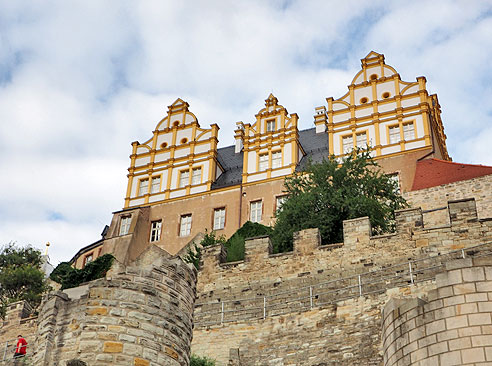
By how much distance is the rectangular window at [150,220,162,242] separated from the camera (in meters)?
37.4

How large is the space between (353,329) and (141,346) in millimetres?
9386

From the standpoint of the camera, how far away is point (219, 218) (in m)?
36.5

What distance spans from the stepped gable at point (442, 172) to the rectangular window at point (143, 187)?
581 inches

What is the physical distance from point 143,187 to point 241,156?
223 inches

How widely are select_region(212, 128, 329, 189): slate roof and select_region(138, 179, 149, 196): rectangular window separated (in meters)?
3.93

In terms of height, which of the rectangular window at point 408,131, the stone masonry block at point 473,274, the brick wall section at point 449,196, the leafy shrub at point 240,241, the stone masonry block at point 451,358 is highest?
the rectangular window at point 408,131

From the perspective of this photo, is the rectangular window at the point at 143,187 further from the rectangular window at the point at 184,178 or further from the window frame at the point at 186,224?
the window frame at the point at 186,224

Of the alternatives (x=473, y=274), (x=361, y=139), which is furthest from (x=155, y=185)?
(x=473, y=274)

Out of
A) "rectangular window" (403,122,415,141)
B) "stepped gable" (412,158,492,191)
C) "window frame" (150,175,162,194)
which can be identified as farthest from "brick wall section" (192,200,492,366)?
"window frame" (150,175,162,194)

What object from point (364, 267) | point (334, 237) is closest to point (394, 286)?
point (364, 267)

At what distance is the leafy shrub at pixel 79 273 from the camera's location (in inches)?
1284

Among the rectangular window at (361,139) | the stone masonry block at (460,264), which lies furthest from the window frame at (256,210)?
the stone masonry block at (460,264)

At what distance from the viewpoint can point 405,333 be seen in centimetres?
1165

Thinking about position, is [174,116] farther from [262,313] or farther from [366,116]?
[262,313]
